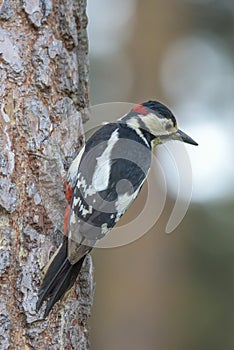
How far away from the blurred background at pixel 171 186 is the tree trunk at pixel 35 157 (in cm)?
225

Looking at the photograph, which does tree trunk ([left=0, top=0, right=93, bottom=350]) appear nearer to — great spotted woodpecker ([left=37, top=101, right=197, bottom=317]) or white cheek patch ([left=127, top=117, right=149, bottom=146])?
great spotted woodpecker ([left=37, top=101, right=197, bottom=317])

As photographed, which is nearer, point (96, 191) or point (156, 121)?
point (96, 191)

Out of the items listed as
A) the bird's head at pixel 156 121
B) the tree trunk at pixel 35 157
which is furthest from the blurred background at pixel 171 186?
the tree trunk at pixel 35 157

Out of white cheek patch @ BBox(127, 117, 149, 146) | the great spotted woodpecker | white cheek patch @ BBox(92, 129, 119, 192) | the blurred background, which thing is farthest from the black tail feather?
the blurred background

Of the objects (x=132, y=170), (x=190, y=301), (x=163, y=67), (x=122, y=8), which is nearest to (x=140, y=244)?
(x=190, y=301)

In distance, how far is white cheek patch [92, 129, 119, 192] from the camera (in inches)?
89.0

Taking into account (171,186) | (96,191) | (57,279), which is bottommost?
(171,186)

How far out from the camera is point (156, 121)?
2629mm

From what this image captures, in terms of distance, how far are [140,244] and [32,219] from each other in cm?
280

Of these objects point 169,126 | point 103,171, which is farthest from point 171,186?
point 103,171

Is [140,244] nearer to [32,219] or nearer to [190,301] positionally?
[190,301]

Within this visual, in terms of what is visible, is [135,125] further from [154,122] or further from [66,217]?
[66,217]

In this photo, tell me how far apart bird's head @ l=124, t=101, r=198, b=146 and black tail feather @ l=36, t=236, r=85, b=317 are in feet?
2.08

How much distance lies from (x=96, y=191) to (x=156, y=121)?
0.51 meters
